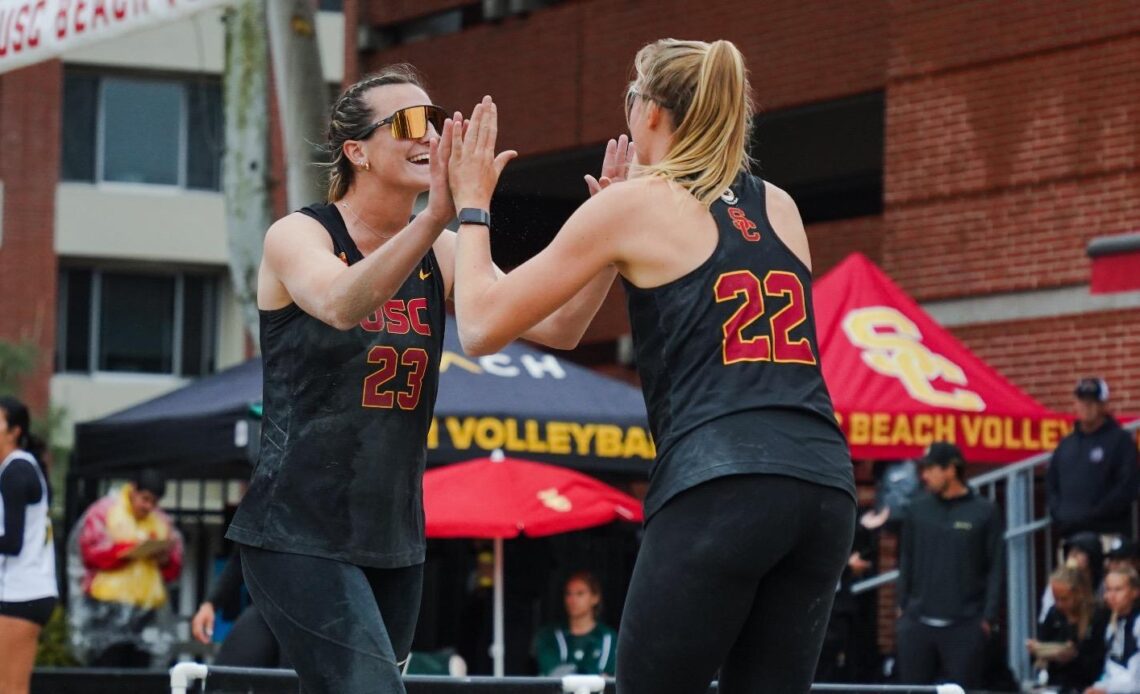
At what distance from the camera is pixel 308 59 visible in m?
16.6

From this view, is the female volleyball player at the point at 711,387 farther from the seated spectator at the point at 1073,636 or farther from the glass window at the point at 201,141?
the glass window at the point at 201,141

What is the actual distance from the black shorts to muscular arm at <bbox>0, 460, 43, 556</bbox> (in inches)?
9.8

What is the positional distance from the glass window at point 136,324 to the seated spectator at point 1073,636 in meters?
→ 26.2

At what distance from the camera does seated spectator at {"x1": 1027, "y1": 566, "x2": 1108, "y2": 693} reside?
465 inches

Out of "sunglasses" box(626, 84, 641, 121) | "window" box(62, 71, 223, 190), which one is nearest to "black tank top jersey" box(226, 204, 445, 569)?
"sunglasses" box(626, 84, 641, 121)

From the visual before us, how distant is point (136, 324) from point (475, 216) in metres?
32.6

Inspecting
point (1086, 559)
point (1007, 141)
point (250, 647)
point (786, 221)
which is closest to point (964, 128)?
point (1007, 141)

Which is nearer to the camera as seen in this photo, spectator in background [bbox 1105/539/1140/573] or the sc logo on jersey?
spectator in background [bbox 1105/539/1140/573]

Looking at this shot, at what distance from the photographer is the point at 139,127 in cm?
3600

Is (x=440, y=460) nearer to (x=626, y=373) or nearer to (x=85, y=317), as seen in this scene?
(x=626, y=373)

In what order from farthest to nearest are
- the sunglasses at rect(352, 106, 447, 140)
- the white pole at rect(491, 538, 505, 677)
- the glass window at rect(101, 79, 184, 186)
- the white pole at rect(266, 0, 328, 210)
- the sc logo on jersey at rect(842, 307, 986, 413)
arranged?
the glass window at rect(101, 79, 184, 186)
the white pole at rect(266, 0, 328, 210)
the sc logo on jersey at rect(842, 307, 986, 413)
the white pole at rect(491, 538, 505, 677)
the sunglasses at rect(352, 106, 447, 140)

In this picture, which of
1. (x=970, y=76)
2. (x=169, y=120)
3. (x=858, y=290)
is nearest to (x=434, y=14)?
(x=970, y=76)

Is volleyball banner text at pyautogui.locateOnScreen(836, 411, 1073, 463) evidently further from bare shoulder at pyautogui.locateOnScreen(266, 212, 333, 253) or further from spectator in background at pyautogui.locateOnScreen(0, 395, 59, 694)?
bare shoulder at pyautogui.locateOnScreen(266, 212, 333, 253)

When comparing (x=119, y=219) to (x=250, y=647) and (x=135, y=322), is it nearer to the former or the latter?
(x=135, y=322)
